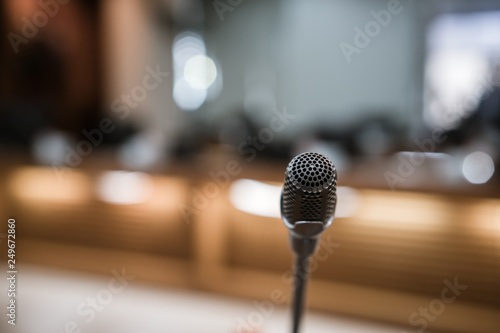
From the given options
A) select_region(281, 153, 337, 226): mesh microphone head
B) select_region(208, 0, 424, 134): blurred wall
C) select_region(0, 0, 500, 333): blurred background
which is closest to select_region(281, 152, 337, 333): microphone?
select_region(281, 153, 337, 226): mesh microphone head

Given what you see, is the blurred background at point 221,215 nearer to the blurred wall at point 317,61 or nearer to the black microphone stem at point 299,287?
the blurred wall at point 317,61

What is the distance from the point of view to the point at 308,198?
1.80ft

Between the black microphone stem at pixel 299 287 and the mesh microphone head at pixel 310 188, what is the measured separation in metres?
0.08

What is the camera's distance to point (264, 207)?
2.55 m

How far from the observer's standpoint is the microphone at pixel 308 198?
0.55 m

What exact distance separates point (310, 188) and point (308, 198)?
0.01m

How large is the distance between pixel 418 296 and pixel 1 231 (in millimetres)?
3107

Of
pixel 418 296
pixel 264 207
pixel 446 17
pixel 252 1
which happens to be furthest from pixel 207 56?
pixel 418 296

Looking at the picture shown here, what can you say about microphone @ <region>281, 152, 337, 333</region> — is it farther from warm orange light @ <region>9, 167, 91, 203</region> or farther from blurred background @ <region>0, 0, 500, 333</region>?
warm orange light @ <region>9, 167, 91, 203</region>

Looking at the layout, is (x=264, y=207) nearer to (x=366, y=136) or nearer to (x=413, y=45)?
(x=366, y=136)

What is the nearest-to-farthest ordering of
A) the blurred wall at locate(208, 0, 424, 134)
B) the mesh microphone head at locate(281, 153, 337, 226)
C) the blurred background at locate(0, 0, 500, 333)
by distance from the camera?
1. the mesh microphone head at locate(281, 153, 337, 226)
2. the blurred background at locate(0, 0, 500, 333)
3. the blurred wall at locate(208, 0, 424, 134)

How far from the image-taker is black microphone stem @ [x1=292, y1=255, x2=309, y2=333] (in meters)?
0.60

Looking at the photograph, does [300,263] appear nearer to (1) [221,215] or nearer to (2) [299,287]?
(2) [299,287]

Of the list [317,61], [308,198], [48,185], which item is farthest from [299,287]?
[317,61]
